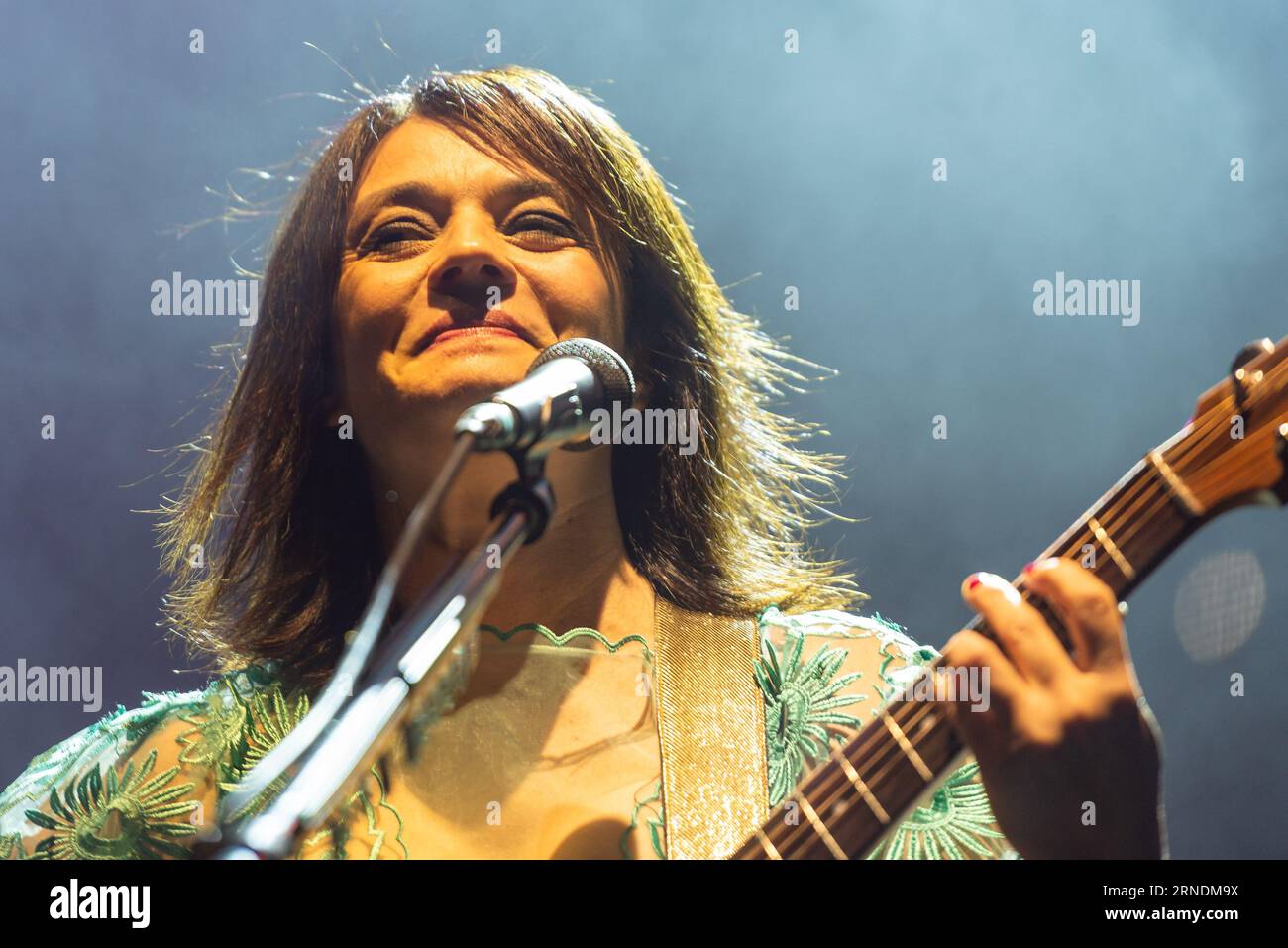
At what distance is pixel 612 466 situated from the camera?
7.09 feet

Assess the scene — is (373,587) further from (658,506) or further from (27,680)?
(27,680)

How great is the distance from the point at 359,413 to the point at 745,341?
0.71 meters

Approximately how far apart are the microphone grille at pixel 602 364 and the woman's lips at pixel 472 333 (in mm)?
440

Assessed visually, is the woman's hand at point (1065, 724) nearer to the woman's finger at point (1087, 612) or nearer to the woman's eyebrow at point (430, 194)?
the woman's finger at point (1087, 612)

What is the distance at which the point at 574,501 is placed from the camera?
2.03m

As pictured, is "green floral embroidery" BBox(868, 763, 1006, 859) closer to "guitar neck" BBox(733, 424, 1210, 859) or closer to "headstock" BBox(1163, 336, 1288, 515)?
"guitar neck" BBox(733, 424, 1210, 859)

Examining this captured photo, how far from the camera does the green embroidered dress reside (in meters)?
1.76

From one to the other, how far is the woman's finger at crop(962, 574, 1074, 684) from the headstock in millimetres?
199

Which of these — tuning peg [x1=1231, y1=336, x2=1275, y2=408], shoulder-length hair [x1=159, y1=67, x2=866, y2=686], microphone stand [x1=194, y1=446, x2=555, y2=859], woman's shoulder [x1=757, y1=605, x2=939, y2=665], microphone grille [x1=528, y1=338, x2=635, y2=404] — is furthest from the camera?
shoulder-length hair [x1=159, y1=67, x2=866, y2=686]

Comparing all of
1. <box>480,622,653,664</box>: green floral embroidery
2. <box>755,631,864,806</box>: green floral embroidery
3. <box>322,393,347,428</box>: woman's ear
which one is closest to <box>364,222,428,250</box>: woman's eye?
<box>322,393,347,428</box>: woman's ear

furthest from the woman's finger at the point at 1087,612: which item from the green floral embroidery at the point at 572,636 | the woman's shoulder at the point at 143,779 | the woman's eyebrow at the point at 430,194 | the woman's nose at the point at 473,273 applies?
the woman's shoulder at the point at 143,779

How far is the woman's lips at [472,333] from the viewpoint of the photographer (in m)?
1.85

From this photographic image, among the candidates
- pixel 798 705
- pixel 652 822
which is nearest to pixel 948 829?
pixel 798 705

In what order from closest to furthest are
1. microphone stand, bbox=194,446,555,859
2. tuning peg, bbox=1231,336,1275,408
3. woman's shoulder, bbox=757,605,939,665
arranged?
microphone stand, bbox=194,446,555,859 < tuning peg, bbox=1231,336,1275,408 < woman's shoulder, bbox=757,605,939,665
